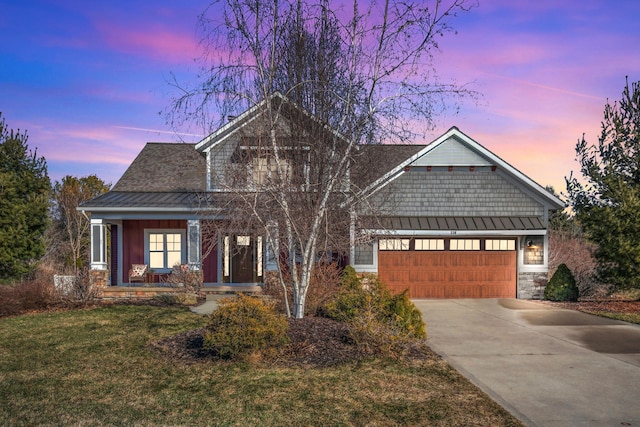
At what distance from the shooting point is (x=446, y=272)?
18.2m

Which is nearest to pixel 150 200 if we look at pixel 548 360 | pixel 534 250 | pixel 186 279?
pixel 186 279

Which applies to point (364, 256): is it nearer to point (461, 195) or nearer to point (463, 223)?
point (463, 223)

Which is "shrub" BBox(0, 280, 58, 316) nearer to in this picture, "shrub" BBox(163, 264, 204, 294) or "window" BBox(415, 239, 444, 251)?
"shrub" BBox(163, 264, 204, 294)

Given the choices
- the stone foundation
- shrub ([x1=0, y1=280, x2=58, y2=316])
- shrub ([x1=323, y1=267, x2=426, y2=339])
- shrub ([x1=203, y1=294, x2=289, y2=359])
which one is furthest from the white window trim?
the stone foundation

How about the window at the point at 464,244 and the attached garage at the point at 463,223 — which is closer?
the attached garage at the point at 463,223

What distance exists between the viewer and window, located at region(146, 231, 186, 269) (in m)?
19.7

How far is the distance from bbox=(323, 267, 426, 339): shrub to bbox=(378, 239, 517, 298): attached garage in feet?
20.4

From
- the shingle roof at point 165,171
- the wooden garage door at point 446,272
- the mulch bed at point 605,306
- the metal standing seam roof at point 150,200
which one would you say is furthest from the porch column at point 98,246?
the mulch bed at point 605,306

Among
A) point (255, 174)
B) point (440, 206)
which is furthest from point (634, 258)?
point (255, 174)

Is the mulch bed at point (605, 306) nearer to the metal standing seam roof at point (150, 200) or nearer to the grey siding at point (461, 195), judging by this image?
the grey siding at point (461, 195)

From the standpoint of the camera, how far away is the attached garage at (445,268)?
18.2 m

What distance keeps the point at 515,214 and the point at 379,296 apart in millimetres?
9673

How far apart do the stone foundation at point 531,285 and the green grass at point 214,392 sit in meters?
11.0

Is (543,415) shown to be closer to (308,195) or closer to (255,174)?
(308,195)
